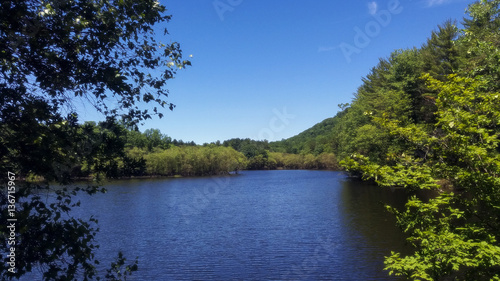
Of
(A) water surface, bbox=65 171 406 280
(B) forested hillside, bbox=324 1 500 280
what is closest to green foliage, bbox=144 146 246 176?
(A) water surface, bbox=65 171 406 280

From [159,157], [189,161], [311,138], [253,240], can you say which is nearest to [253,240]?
[253,240]

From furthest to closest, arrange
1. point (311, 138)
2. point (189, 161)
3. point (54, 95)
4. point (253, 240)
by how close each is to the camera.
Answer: point (311, 138) → point (189, 161) → point (253, 240) → point (54, 95)

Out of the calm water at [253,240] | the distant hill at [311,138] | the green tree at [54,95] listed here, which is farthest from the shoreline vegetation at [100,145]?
the distant hill at [311,138]

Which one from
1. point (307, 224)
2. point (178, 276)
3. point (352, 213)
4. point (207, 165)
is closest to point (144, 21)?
point (178, 276)

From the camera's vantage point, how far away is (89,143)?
454 cm

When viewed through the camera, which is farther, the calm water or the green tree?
the calm water

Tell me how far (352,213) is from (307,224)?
15.7ft

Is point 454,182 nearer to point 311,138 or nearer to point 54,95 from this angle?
point 54,95

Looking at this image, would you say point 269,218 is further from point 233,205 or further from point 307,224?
point 233,205

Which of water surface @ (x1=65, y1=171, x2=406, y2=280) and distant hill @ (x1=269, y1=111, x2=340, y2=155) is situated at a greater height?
distant hill @ (x1=269, y1=111, x2=340, y2=155)

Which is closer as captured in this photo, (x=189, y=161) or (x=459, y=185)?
(x=459, y=185)

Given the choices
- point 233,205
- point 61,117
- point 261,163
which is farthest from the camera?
point 261,163

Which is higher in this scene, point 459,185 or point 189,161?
point 189,161

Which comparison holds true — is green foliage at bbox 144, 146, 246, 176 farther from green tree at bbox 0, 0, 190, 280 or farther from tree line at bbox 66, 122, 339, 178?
green tree at bbox 0, 0, 190, 280
